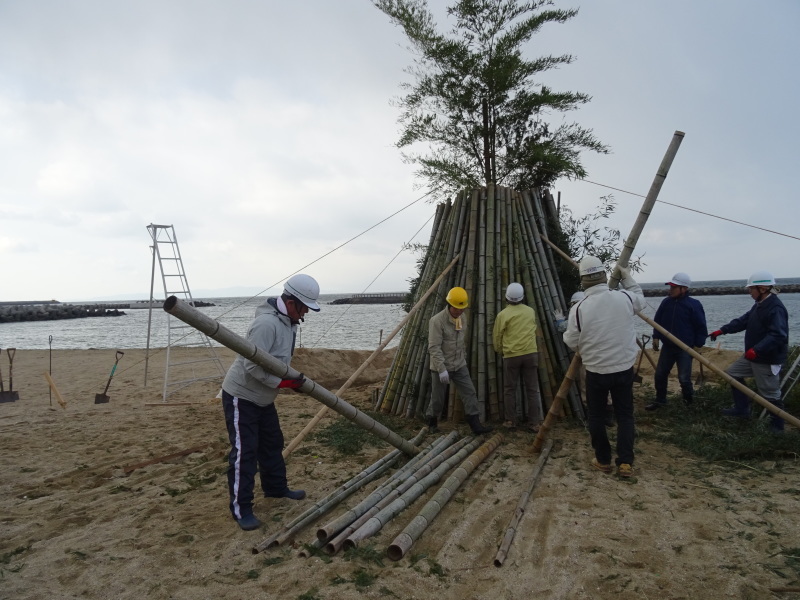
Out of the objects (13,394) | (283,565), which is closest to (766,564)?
(283,565)

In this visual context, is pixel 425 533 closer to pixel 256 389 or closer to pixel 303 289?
pixel 256 389

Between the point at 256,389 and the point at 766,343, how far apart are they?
532 cm

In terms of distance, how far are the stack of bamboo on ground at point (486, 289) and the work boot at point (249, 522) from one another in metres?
3.24

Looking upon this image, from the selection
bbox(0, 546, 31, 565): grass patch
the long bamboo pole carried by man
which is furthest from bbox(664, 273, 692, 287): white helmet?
bbox(0, 546, 31, 565): grass patch

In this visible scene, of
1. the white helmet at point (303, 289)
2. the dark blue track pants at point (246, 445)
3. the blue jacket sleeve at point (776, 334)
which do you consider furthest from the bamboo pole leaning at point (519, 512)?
the blue jacket sleeve at point (776, 334)

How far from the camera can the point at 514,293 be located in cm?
600

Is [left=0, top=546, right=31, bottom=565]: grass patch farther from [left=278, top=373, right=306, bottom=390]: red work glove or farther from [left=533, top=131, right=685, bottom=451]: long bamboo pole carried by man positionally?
[left=533, top=131, right=685, bottom=451]: long bamboo pole carried by man

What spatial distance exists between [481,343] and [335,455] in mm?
2345

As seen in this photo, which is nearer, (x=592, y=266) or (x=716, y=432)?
(x=592, y=266)

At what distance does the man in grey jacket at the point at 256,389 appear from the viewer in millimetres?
3771

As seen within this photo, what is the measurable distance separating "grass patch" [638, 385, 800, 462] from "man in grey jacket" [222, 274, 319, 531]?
162 inches

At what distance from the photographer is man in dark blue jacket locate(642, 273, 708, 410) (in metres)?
6.77

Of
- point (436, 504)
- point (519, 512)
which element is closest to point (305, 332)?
point (436, 504)

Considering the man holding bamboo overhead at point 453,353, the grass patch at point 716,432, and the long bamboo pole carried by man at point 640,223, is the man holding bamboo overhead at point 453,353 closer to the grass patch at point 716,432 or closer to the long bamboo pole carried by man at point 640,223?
the long bamboo pole carried by man at point 640,223
